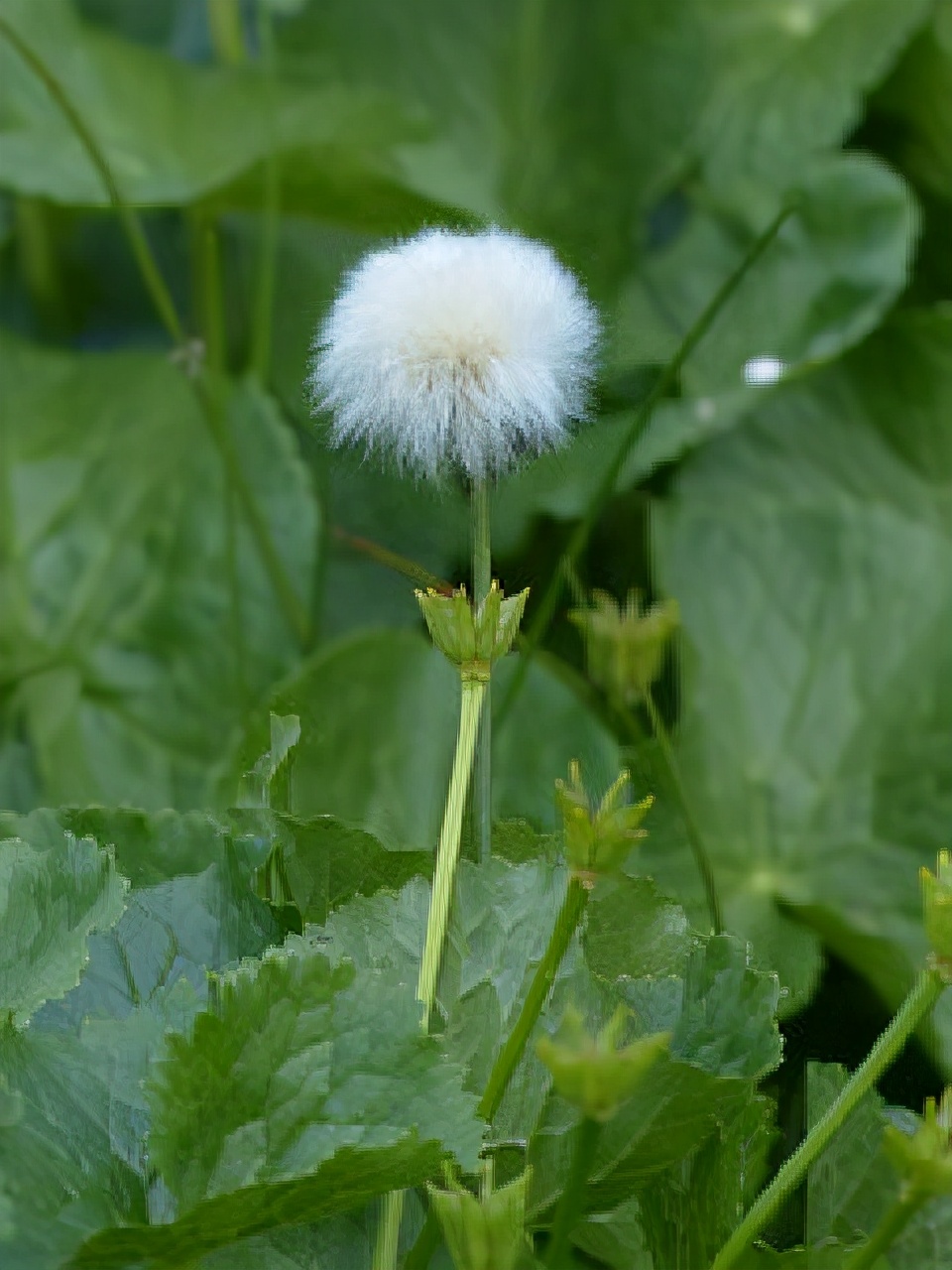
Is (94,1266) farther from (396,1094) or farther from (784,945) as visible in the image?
(784,945)

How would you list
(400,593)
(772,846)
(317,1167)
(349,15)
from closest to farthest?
(317,1167)
(400,593)
(772,846)
(349,15)

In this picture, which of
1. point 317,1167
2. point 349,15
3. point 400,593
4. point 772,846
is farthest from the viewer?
point 349,15

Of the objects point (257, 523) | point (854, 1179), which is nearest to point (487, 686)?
point (854, 1179)

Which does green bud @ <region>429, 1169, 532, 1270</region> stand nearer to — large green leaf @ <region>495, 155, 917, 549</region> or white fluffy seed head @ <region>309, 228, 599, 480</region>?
white fluffy seed head @ <region>309, 228, 599, 480</region>

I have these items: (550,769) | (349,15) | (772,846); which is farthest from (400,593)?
(349,15)

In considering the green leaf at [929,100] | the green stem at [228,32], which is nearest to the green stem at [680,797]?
the green leaf at [929,100]
